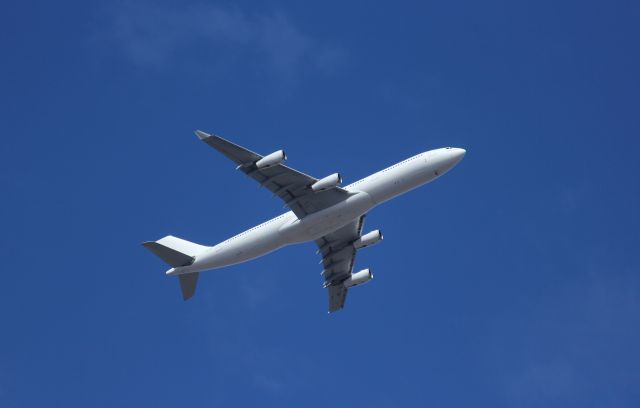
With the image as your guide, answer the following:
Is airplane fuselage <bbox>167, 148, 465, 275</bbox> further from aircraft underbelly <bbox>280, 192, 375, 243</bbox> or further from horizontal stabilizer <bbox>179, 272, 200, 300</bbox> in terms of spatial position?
horizontal stabilizer <bbox>179, 272, 200, 300</bbox>

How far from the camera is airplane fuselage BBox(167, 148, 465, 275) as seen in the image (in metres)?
77.3

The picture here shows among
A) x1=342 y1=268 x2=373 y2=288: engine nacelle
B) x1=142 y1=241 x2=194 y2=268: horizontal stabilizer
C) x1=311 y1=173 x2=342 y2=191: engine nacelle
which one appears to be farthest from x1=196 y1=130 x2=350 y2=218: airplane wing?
x1=342 y1=268 x2=373 y2=288: engine nacelle

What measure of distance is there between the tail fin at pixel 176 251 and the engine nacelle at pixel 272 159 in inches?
444

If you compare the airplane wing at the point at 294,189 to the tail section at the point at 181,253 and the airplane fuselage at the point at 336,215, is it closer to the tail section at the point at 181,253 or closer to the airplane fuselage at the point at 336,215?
the airplane fuselage at the point at 336,215

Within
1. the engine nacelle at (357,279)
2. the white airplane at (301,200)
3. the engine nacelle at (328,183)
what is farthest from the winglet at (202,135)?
the engine nacelle at (357,279)

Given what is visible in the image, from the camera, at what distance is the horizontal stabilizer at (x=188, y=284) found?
83.6 meters

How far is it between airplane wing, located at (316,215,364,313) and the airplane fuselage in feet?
27.2

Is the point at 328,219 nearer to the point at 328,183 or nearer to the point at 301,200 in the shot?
the point at 301,200

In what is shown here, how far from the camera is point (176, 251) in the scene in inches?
3164

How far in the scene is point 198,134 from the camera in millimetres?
71438

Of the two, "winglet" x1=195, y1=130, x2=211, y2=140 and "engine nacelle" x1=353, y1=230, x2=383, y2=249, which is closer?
"winglet" x1=195, y1=130, x2=211, y2=140

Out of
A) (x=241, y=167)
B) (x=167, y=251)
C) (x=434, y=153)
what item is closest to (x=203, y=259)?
(x=167, y=251)

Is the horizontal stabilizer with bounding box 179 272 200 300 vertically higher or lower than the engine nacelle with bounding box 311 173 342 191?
lower

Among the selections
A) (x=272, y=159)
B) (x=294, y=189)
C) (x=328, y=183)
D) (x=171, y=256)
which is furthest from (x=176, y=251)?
(x=328, y=183)
